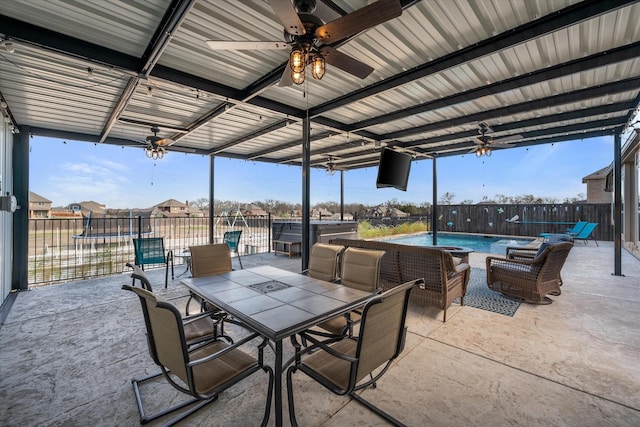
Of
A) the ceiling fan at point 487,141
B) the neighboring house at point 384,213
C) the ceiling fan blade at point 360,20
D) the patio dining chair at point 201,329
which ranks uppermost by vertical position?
the ceiling fan at point 487,141

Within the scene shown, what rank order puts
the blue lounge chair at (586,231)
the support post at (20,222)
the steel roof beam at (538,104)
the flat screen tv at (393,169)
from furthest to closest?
the blue lounge chair at (586,231) < the flat screen tv at (393,169) < the support post at (20,222) < the steel roof beam at (538,104)

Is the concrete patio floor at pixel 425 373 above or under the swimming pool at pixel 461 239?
under

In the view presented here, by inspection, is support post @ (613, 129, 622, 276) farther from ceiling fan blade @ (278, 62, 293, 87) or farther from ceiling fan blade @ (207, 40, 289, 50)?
ceiling fan blade @ (207, 40, 289, 50)

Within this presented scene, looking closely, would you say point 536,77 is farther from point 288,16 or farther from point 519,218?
point 519,218

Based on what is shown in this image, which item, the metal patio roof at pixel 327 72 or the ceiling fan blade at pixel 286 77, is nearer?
the metal patio roof at pixel 327 72

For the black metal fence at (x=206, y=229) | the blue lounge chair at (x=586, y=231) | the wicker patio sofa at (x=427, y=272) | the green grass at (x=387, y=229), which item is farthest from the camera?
the green grass at (x=387, y=229)

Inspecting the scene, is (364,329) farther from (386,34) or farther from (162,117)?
(162,117)

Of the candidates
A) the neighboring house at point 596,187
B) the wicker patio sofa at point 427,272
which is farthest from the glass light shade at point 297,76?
the neighboring house at point 596,187

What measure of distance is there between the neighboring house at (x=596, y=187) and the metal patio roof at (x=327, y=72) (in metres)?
9.15

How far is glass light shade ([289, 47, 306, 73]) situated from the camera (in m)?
2.20

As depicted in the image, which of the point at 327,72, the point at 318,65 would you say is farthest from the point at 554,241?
the point at 318,65

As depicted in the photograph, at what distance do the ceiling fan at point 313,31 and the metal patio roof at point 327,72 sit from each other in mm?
239

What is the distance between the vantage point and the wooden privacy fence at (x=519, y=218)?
10.1m

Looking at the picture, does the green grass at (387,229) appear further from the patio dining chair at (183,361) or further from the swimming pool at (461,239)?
the patio dining chair at (183,361)
